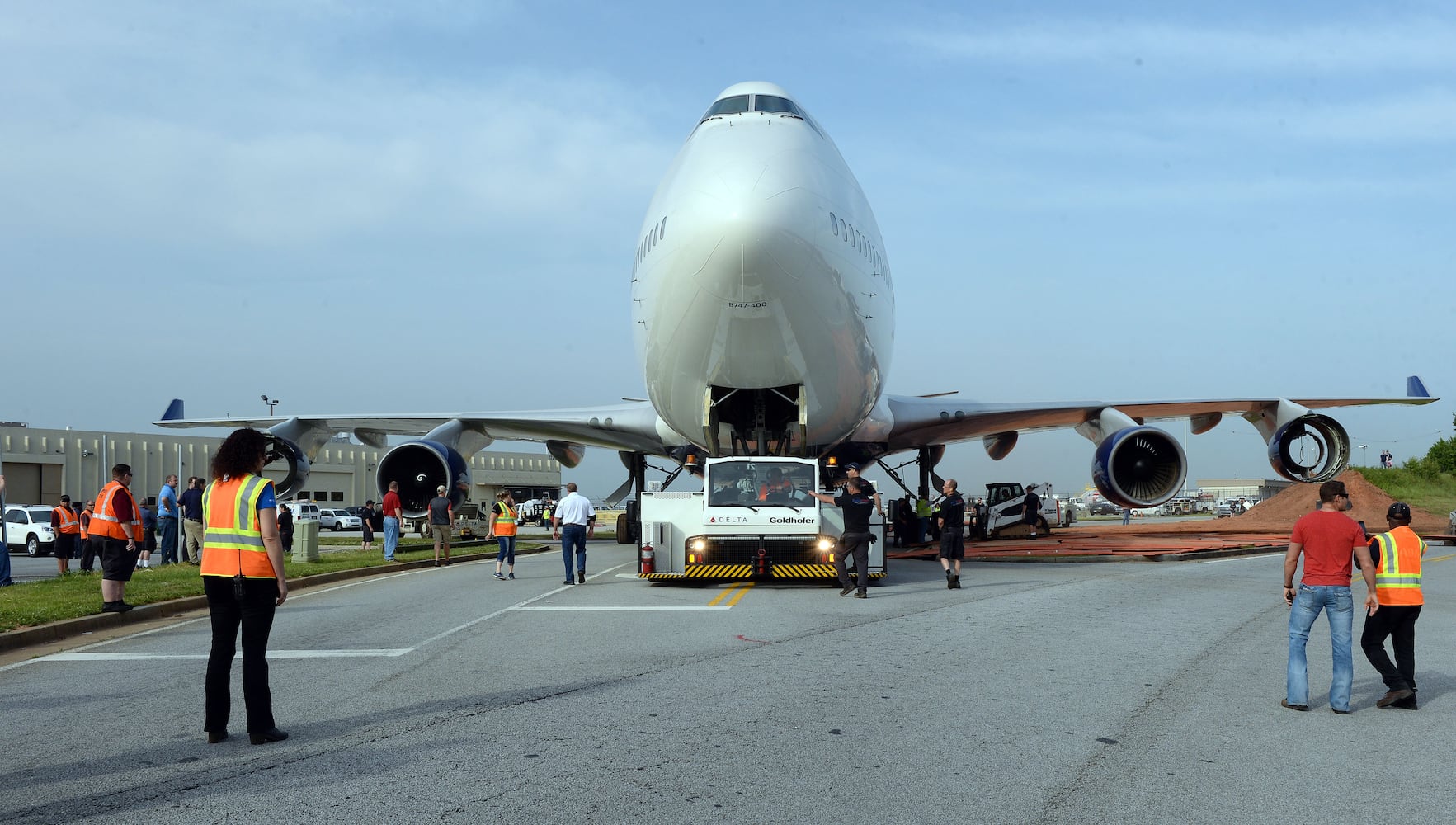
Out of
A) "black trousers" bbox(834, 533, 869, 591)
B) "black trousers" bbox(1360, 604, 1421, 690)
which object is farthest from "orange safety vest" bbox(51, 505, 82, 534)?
"black trousers" bbox(1360, 604, 1421, 690)

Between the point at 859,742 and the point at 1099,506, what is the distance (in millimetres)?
98138

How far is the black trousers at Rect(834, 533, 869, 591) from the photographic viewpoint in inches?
507

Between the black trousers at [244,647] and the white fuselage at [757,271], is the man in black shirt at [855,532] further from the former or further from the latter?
the black trousers at [244,647]

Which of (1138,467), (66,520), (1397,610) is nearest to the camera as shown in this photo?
(1397,610)

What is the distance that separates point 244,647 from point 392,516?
47.2 feet

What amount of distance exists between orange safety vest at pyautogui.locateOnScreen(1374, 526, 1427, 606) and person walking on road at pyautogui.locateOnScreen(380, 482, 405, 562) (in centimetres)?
1597

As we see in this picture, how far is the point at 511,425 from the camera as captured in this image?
2292cm

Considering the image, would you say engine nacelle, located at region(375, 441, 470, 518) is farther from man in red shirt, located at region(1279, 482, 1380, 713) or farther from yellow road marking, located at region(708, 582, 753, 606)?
man in red shirt, located at region(1279, 482, 1380, 713)

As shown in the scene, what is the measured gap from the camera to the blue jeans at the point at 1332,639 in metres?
6.42

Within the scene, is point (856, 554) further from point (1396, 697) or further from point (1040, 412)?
point (1040, 412)

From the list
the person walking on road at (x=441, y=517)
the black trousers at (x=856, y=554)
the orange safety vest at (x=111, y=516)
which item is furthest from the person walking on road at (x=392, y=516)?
the black trousers at (x=856, y=554)

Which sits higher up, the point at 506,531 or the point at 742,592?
the point at 506,531

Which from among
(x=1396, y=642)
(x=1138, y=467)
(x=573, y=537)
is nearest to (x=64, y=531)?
(x=573, y=537)

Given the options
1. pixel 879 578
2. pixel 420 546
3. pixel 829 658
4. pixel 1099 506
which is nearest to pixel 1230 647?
pixel 829 658
